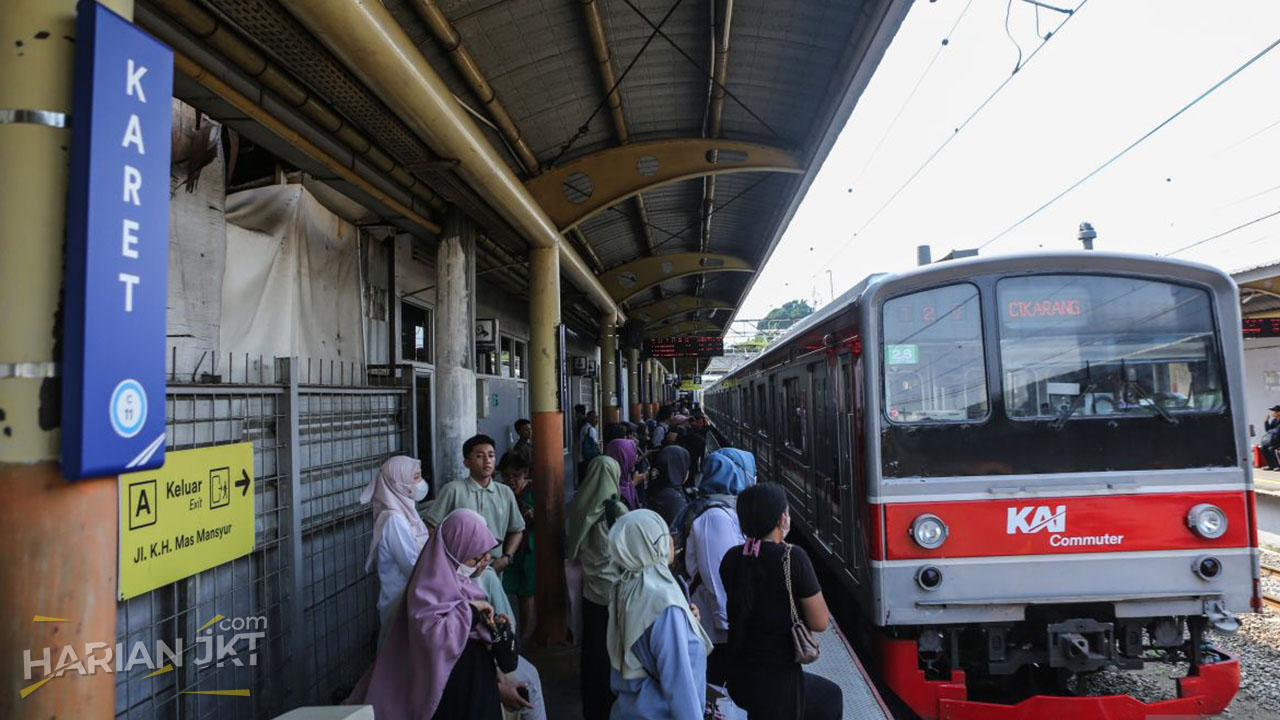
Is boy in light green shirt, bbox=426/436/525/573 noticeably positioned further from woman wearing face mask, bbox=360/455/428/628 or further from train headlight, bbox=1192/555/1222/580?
train headlight, bbox=1192/555/1222/580

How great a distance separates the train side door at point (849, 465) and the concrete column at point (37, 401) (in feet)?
12.9

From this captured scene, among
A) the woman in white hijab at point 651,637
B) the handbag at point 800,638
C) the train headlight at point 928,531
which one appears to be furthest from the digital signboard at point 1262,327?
the woman in white hijab at point 651,637

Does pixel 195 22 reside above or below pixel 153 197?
above

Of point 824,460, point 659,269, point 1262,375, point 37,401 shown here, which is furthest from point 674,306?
point 37,401

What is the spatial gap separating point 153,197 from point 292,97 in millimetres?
2358

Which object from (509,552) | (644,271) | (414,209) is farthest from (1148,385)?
(644,271)

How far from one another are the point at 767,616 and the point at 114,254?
2.40m

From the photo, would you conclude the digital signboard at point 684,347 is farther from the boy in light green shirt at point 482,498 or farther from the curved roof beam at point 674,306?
the boy in light green shirt at point 482,498

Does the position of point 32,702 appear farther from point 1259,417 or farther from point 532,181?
point 1259,417

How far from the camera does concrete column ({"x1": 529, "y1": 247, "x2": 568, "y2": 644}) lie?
620cm

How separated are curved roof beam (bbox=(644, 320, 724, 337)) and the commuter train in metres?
17.5

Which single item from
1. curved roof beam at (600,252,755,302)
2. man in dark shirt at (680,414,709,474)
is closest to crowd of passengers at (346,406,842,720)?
man in dark shirt at (680,414,709,474)

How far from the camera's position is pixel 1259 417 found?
18891 millimetres

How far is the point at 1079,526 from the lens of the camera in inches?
163
